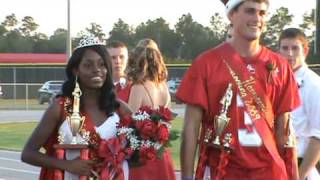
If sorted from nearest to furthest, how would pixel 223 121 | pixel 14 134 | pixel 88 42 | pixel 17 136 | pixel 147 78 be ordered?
1. pixel 223 121
2. pixel 88 42
3. pixel 147 78
4. pixel 17 136
5. pixel 14 134

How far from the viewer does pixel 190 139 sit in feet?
14.2

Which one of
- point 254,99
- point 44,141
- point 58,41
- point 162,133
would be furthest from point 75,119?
point 58,41

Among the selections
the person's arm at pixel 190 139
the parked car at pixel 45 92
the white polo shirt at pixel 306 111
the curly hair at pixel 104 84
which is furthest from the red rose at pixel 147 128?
the parked car at pixel 45 92

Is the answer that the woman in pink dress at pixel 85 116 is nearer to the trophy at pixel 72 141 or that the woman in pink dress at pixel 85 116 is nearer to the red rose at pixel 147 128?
the trophy at pixel 72 141

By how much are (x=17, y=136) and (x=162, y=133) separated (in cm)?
1769

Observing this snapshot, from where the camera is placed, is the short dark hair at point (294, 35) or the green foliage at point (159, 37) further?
the green foliage at point (159, 37)

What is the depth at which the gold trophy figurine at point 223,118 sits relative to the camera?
426 centimetres

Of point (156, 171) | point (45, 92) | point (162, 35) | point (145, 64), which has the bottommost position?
point (45, 92)

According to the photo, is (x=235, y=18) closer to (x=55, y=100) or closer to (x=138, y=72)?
(x=55, y=100)

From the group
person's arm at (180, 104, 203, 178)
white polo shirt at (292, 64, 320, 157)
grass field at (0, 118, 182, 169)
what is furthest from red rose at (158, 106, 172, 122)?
grass field at (0, 118, 182, 169)

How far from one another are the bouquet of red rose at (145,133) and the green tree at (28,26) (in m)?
100

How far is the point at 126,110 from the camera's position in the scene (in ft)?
15.7

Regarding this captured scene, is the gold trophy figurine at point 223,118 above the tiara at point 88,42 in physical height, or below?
below

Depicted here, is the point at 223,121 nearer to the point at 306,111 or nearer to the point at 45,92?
the point at 306,111
